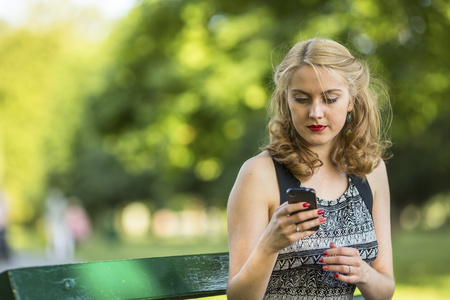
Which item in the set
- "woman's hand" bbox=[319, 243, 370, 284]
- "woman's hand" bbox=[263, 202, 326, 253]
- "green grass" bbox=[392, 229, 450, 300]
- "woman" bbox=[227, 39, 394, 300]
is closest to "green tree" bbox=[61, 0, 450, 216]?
"green grass" bbox=[392, 229, 450, 300]

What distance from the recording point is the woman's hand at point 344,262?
2.57 meters

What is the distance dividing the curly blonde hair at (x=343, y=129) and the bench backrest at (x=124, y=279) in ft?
1.76

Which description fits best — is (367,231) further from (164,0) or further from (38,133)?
(38,133)

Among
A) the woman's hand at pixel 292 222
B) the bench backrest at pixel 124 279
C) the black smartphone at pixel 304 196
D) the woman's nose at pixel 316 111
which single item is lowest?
the bench backrest at pixel 124 279

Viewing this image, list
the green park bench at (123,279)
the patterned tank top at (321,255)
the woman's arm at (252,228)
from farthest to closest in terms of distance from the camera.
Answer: the patterned tank top at (321,255) < the woman's arm at (252,228) < the green park bench at (123,279)

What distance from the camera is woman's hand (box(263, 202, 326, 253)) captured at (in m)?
2.24

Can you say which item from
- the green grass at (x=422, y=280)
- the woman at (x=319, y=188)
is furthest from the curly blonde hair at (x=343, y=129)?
the green grass at (x=422, y=280)

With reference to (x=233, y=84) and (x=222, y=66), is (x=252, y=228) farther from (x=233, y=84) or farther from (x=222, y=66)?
(x=222, y=66)

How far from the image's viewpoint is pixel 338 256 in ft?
8.43

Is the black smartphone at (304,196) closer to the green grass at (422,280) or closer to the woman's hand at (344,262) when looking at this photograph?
the woman's hand at (344,262)

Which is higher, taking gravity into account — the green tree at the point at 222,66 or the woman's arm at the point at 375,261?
the green tree at the point at 222,66

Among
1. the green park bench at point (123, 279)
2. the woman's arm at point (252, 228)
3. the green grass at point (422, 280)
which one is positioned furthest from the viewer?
the green grass at point (422, 280)

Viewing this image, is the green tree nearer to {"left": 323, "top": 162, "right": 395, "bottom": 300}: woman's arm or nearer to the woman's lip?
{"left": 323, "top": 162, "right": 395, "bottom": 300}: woman's arm

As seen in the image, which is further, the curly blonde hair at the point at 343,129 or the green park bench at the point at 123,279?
the curly blonde hair at the point at 343,129
